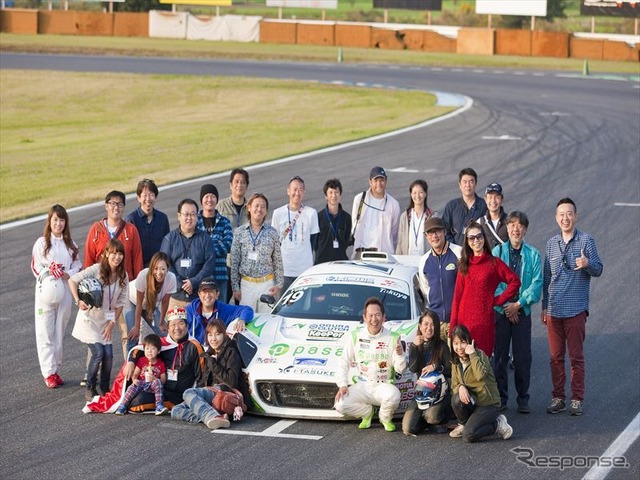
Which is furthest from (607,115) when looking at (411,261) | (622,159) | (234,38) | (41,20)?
(41,20)

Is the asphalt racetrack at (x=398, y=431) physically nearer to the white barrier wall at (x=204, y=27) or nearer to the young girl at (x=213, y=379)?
the young girl at (x=213, y=379)

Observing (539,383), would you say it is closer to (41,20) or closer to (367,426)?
(367,426)

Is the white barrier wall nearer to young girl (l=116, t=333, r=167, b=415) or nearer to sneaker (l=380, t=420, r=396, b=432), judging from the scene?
young girl (l=116, t=333, r=167, b=415)

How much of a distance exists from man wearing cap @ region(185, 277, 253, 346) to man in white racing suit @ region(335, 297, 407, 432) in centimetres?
139

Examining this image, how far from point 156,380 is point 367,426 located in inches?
83.2

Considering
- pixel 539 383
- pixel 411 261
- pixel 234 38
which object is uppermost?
pixel 234 38

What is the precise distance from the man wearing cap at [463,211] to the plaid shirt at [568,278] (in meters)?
1.71

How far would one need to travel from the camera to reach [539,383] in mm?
12945

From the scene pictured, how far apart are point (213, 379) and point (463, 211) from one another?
148 inches

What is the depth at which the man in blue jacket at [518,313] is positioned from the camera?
38.4 feet

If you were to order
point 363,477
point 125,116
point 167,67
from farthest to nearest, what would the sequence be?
point 167,67 < point 125,116 < point 363,477

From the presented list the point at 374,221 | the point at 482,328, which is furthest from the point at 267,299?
the point at 482,328

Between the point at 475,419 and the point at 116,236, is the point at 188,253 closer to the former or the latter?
the point at 116,236

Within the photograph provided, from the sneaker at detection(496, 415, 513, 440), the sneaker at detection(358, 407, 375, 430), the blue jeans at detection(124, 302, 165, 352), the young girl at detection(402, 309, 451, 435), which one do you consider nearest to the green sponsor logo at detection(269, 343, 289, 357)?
the sneaker at detection(358, 407, 375, 430)
